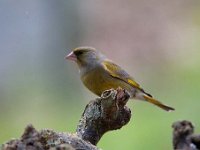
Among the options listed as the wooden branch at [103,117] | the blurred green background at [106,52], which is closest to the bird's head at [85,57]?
the blurred green background at [106,52]

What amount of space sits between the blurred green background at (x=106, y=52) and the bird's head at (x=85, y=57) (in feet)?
1.93

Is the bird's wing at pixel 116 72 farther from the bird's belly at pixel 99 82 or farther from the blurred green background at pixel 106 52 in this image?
the blurred green background at pixel 106 52

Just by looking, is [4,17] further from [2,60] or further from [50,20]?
[50,20]

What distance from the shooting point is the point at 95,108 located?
1.24m

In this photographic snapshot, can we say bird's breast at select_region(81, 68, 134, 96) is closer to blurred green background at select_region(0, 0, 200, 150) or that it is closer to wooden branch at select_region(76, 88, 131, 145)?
blurred green background at select_region(0, 0, 200, 150)

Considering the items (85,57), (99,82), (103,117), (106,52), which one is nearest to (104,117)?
(103,117)

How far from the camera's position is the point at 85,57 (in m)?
2.23

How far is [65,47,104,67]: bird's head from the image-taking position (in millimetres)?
2207

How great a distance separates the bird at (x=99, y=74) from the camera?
2121 millimetres

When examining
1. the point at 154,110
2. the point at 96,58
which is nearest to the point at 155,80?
the point at 154,110

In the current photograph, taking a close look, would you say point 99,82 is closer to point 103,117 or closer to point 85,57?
point 85,57

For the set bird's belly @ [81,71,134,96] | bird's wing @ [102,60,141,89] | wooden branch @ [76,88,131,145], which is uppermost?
bird's wing @ [102,60,141,89]

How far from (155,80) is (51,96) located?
1.74ft

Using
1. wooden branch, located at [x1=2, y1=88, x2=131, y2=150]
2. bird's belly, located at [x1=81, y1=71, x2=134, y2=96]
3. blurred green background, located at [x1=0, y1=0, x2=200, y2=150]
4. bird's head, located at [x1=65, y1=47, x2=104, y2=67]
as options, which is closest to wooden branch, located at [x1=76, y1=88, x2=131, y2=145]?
wooden branch, located at [x1=2, y1=88, x2=131, y2=150]
